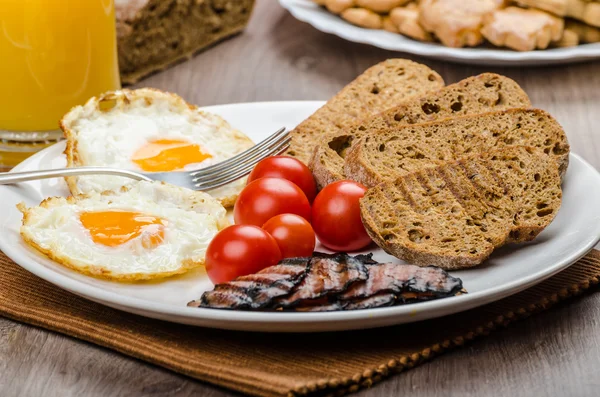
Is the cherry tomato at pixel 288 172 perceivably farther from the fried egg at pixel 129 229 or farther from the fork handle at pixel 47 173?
the fork handle at pixel 47 173

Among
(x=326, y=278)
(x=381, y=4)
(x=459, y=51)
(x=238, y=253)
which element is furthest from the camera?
(x=381, y=4)

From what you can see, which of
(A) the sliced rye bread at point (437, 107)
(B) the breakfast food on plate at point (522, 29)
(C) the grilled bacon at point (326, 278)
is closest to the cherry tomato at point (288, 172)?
(A) the sliced rye bread at point (437, 107)

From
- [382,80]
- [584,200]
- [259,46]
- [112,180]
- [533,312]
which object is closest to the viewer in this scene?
[533,312]

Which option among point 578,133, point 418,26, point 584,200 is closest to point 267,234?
point 584,200

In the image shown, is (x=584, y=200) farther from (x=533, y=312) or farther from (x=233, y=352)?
(x=233, y=352)

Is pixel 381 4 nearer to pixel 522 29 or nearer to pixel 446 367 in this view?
pixel 522 29

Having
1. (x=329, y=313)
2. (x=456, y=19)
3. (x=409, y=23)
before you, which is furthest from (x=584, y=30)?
(x=329, y=313)
